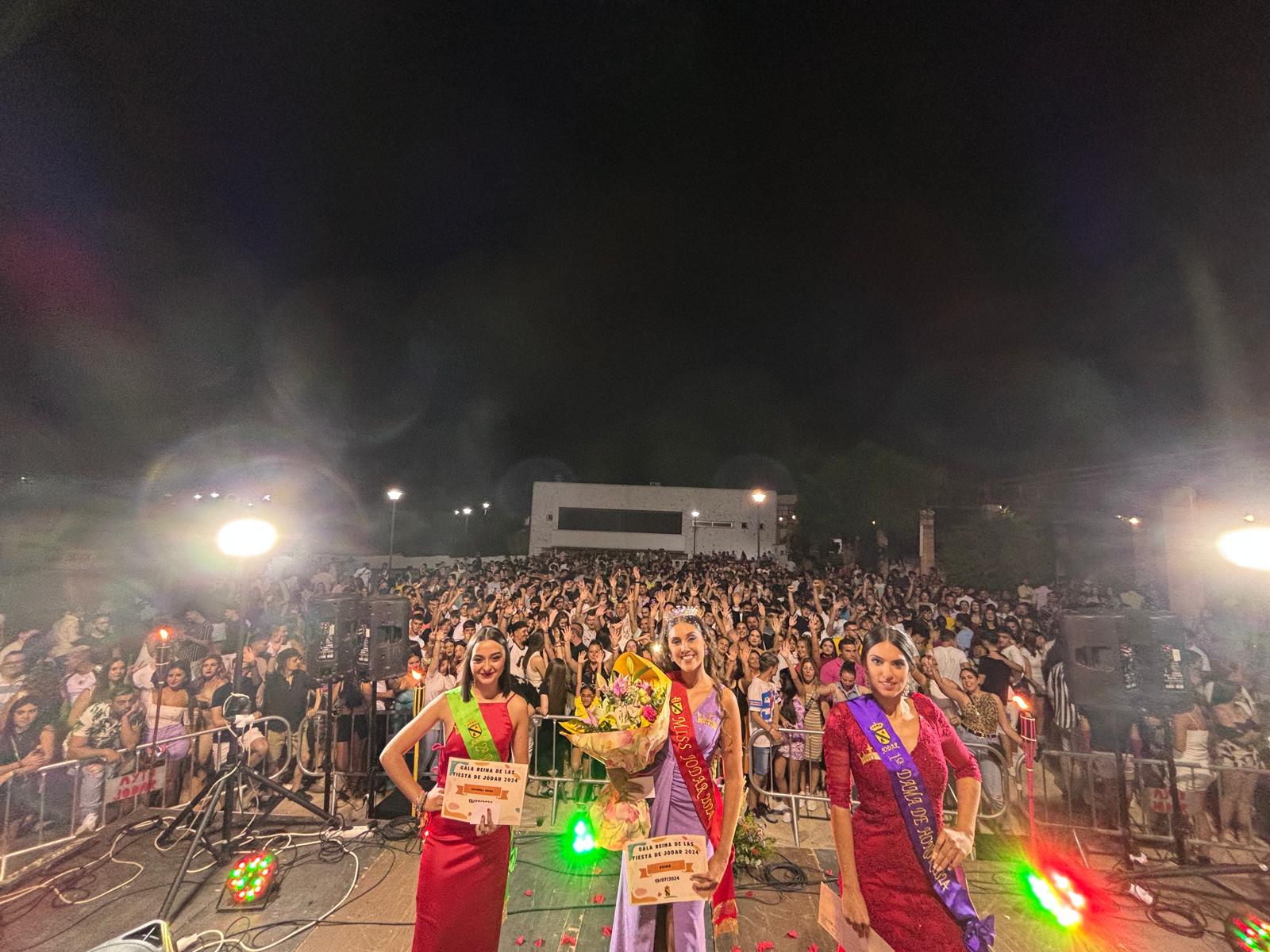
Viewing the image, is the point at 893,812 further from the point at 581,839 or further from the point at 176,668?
the point at 176,668

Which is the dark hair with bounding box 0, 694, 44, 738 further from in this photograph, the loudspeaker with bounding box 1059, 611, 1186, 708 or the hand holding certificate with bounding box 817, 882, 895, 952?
the loudspeaker with bounding box 1059, 611, 1186, 708

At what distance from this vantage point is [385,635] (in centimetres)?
602

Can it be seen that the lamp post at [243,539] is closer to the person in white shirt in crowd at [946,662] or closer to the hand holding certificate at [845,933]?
the hand holding certificate at [845,933]

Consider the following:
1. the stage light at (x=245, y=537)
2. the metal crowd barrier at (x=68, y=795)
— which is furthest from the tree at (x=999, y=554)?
the metal crowd barrier at (x=68, y=795)

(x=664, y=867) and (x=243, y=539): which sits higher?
(x=243, y=539)

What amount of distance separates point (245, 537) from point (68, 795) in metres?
2.91

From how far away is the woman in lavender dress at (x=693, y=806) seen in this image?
295 centimetres

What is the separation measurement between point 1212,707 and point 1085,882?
2.77 metres

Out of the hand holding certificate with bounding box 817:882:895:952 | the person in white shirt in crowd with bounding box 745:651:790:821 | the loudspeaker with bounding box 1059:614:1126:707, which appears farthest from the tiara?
the loudspeaker with bounding box 1059:614:1126:707

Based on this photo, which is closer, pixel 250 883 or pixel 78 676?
pixel 250 883

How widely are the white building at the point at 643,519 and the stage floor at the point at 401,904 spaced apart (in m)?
35.0

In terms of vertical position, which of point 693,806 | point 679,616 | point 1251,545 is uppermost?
point 1251,545

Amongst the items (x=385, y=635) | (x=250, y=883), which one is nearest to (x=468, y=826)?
(x=250, y=883)

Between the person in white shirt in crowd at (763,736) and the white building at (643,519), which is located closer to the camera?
the person in white shirt in crowd at (763,736)
